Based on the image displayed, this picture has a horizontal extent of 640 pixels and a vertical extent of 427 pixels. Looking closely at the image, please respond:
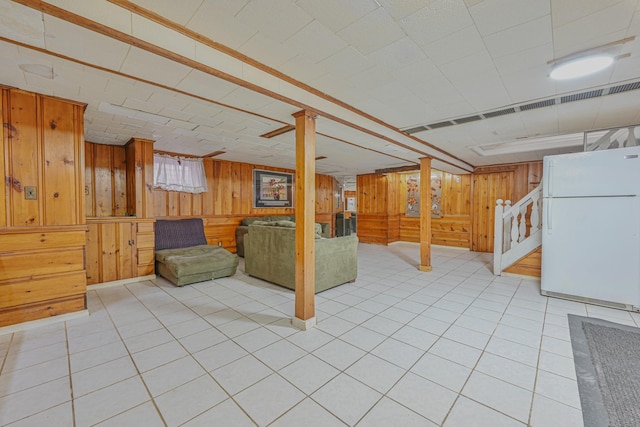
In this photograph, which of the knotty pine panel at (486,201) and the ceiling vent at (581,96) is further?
the knotty pine panel at (486,201)

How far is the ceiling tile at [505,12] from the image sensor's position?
1449mm

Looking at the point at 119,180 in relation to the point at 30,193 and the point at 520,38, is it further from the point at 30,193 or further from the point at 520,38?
the point at 520,38

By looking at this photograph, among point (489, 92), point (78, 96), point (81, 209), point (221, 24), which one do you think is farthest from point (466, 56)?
Answer: point (81, 209)

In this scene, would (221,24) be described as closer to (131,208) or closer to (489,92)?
(489,92)

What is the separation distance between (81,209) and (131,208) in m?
1.88

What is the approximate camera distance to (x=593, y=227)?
10.8 ft

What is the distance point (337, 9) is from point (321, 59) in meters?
0.50

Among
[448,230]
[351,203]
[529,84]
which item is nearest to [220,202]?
[529,84]

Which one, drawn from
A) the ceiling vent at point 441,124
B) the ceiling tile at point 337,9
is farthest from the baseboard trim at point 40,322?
the ceiling vent at point 441,124

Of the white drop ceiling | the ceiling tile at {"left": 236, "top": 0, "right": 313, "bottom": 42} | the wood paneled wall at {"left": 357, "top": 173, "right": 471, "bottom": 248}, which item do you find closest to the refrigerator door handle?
the white drop ceiling

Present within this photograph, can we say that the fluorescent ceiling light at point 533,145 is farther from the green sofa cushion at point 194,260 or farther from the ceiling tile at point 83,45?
the ceiling tile at point 83,45

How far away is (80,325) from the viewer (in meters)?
2.69

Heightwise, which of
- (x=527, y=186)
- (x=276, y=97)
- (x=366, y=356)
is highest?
(x=276, y=97)

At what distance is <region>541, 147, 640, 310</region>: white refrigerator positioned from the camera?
3076 millimetres
